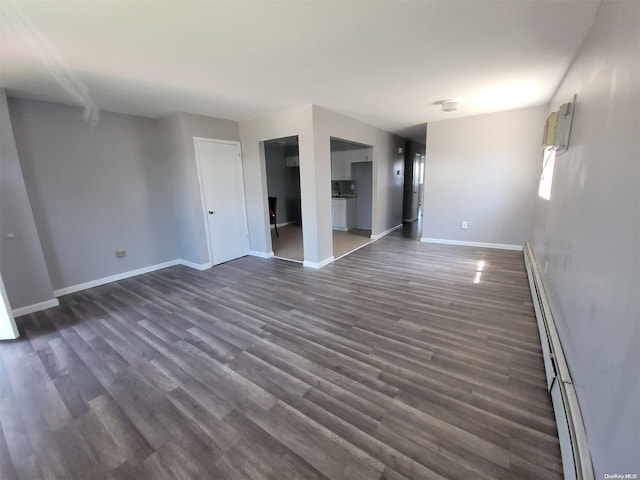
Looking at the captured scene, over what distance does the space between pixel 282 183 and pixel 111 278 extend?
5.29 m

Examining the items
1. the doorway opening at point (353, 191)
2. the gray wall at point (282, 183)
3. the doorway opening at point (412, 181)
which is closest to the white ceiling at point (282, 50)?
the doorway opening at point (353, 191)

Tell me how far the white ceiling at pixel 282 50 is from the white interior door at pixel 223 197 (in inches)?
37.0

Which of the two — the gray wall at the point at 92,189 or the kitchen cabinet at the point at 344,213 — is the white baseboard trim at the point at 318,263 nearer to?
the gray wall at the point at 92,189

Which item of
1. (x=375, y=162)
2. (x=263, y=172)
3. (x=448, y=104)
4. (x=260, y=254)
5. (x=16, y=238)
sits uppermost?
(x=448, y=104)

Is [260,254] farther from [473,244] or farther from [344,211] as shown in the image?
[473,244]

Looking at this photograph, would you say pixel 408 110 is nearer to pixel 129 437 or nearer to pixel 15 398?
pixel 129 437

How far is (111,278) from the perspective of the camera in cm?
402

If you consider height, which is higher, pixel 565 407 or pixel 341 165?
pixel 341 165

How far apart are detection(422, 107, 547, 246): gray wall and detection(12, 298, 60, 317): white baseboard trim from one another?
6061mm

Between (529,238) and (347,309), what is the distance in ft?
12.1

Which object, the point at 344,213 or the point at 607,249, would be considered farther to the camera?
the point at 344,213

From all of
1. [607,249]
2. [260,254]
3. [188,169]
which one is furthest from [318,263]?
[607,249]

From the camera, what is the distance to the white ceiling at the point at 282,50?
5.46 ft

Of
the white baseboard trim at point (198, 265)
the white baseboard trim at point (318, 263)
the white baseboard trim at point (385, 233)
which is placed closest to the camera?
the white baseboard trim at point (318, 263)
